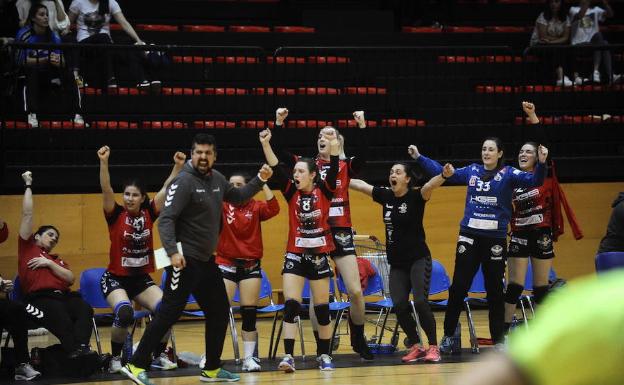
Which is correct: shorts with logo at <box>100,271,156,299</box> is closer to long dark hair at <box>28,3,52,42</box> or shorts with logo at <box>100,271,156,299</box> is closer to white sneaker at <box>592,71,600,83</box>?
long dark hair at <box>28,3,52,42</box>

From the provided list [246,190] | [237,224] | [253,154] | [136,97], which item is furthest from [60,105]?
[246,190]

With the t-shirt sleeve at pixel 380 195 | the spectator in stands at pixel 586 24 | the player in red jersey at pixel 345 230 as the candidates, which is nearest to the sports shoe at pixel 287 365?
the player in red jersey at pixel 345 230

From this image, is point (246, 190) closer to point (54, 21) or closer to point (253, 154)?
point (253, 154)

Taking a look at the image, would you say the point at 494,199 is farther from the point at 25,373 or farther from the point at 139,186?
the point at 25,373

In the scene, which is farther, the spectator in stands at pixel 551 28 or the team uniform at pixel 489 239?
the spectator in stands at pixel 551 28

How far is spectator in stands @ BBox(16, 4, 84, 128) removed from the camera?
35.8 ft

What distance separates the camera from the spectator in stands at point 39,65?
10.9 metres

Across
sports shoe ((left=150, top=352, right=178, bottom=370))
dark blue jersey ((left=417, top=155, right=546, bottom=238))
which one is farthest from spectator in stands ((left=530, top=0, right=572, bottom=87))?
sports shoe ((left=150, top=352, right=178, bottom=370))

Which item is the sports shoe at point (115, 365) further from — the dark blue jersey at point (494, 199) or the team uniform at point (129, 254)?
the dark blue jersey at point (494, 199)

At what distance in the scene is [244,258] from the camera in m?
8.48

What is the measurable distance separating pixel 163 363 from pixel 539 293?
359cm

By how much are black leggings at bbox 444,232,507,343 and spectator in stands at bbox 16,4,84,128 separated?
461cm

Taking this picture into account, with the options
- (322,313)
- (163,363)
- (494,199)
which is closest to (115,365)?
(163,363)

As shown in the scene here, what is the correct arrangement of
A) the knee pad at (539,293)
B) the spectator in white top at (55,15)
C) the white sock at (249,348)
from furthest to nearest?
the spectator in white top at (55,15) → the knee pad at (539,293) → the white sock at (249,348)
